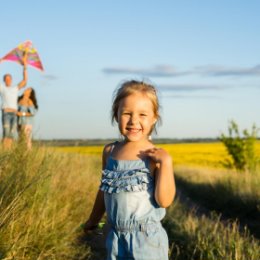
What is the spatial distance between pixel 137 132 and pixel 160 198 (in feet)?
1.22

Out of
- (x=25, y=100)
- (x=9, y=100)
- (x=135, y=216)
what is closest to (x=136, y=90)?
(x=135, y=216)

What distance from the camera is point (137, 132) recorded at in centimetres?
275

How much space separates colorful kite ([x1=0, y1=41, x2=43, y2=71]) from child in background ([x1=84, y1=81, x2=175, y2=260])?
885cm

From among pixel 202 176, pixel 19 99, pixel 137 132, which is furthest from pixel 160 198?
pixel 202 176

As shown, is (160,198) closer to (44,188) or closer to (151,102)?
(151,102)

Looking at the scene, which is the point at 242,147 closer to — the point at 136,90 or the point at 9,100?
the point at 9,100

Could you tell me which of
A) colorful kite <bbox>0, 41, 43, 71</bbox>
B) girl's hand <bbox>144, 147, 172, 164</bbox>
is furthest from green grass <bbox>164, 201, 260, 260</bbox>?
colorful kite <bbox>0, 41, 43, 71</bbox>

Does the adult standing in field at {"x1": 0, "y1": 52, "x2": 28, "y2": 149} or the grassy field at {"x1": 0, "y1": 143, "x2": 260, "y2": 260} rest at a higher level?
the adult standing in field at {"x1": 0, "y1": 52, "x2": 28, "y2": 149}

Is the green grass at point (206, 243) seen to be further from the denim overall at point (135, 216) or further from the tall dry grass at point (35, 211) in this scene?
the denim overall at point (135, 216)

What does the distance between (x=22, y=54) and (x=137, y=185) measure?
9192mm

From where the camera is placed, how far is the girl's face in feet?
8.97

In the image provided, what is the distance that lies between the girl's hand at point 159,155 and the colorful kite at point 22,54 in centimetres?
901

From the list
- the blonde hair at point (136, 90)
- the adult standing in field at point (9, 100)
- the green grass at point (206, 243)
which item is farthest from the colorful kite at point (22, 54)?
the blonde hair at point (136, 90)

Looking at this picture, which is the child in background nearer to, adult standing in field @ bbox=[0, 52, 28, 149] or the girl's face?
the girl's face
